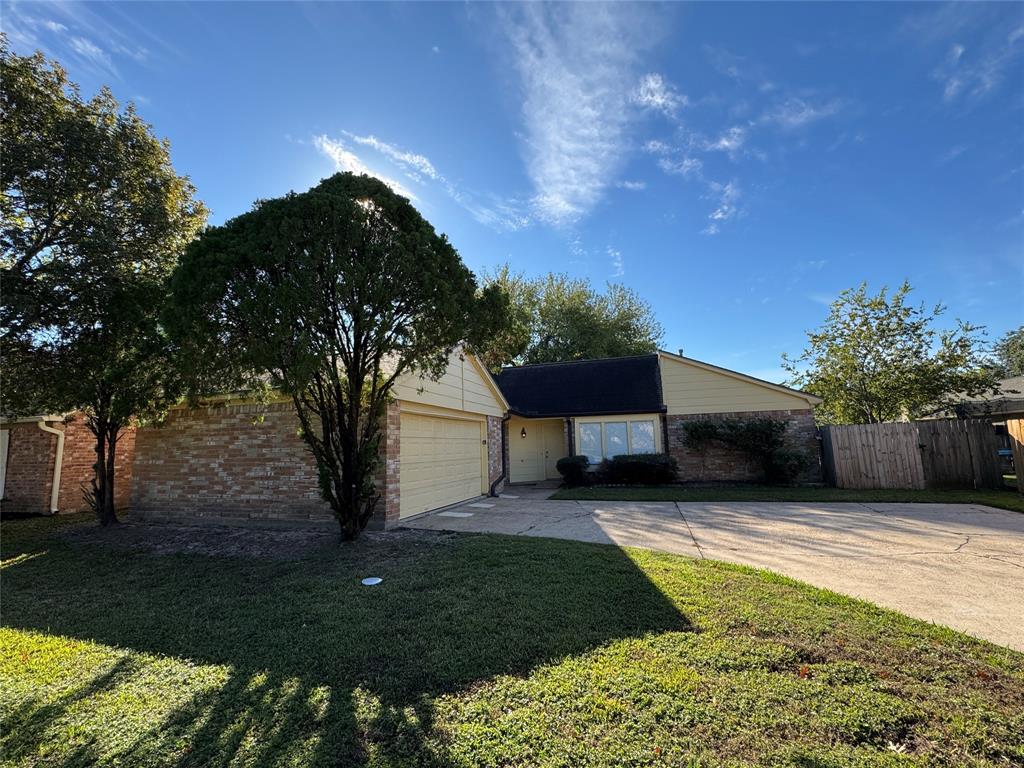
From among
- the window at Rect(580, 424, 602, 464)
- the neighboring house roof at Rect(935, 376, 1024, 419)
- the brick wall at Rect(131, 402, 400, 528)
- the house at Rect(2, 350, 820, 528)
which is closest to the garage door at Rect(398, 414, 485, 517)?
the house at Rect(2, 350, 820, 528)

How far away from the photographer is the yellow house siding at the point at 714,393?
13867 millimetres

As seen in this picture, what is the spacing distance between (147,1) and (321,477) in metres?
7.53

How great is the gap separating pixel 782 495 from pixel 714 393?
443cm

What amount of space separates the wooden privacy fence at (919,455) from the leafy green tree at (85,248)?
16456mm

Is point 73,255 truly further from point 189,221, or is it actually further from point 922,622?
point 922,622

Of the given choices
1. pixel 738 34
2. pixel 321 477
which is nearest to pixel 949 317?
pixel 738 34

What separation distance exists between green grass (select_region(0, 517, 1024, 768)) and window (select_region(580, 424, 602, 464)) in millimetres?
10425

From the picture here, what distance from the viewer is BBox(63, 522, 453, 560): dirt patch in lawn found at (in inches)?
256

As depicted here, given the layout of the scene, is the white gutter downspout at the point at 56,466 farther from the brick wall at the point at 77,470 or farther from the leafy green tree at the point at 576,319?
the leafy green tree at the point at 576,319

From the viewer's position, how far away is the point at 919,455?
1130 centimetres

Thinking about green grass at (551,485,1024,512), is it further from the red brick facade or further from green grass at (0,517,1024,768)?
the red brick facade

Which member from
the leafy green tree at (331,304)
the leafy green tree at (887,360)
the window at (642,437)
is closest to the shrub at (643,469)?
the window at (642,437)

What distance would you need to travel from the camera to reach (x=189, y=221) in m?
8.58

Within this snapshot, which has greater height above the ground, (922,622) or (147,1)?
(147,1)
